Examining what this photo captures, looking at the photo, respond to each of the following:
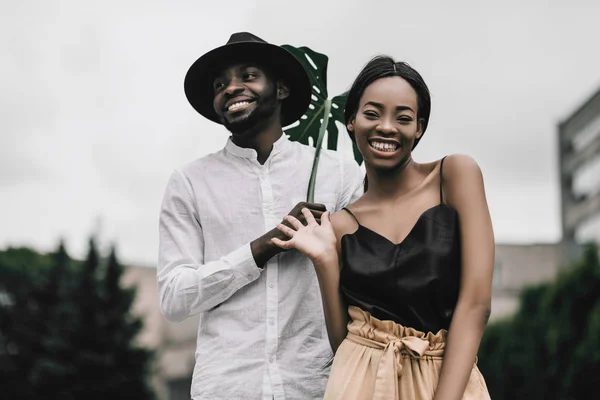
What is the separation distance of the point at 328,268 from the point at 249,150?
2.45 ft

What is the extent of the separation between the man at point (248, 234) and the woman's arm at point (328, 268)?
0.56 ft

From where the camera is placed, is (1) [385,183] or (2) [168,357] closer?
(1) [385,183]

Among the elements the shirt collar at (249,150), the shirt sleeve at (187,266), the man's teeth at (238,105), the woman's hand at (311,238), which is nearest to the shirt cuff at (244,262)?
the shirt sleeve at (187,266)

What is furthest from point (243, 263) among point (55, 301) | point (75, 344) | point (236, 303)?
point (55, 301)

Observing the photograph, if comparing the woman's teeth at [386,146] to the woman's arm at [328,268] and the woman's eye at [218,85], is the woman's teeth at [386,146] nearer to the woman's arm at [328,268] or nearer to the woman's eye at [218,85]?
the woman's arm at [328,268]

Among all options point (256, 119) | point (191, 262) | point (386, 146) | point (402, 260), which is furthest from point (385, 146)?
point (191, 262)

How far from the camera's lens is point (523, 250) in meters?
47.0

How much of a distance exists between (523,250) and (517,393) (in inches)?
970

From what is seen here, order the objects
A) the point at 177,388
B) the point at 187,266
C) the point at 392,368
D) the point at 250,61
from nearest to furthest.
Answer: the point at 392,368 → the point at 187,266 → the point at 250,61 → the point at 177,388

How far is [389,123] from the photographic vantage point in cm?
295

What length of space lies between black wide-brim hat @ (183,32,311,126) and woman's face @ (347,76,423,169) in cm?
62

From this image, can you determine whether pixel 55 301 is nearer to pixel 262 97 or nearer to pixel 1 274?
pixel 1 274

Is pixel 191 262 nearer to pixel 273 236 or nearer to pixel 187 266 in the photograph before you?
pixel 187 266

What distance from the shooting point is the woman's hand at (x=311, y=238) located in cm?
298
